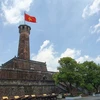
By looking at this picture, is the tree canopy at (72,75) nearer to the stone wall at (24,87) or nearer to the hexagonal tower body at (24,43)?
the stone wall at (24,87)

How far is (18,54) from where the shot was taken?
4406cm

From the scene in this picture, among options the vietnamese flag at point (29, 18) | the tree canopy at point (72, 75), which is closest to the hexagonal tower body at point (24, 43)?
the vietnamese flag at point (29, 18)

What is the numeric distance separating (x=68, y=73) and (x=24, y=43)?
49.9ft

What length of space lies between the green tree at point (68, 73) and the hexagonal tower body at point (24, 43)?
10.8 metres

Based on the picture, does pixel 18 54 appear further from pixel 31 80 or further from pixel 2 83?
pixel 2 83

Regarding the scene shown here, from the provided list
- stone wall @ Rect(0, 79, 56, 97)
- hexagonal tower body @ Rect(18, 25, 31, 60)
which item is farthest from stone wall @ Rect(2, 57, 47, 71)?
stone wall @ Rect(0, 79, 56, 97)

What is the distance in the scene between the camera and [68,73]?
3403 centimetres

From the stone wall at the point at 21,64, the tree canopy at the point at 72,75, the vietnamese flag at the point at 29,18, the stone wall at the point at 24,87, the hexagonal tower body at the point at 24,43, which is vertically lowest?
the stone wall at the point at 24,87

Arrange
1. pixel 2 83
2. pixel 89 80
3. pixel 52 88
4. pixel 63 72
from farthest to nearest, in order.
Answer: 1. pixel 89 80
2. pixel 52 88
3. pixel 63 72
4. pixel 2 83

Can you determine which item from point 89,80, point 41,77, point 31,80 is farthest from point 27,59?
point 89,80

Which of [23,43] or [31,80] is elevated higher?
[23,43]

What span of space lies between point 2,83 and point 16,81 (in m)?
2.89

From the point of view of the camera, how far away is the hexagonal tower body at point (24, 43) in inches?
1704

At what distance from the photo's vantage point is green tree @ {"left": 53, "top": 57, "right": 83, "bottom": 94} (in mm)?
34188
